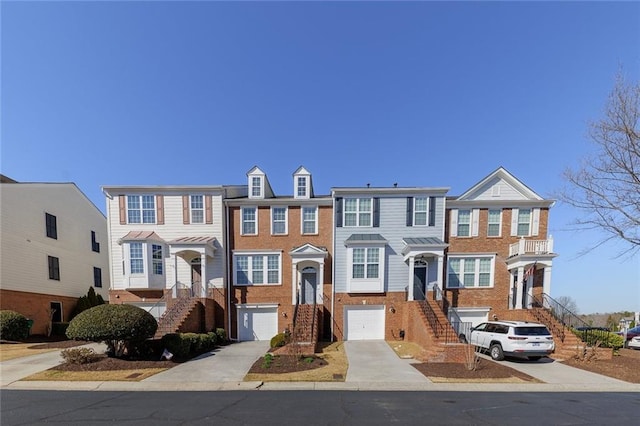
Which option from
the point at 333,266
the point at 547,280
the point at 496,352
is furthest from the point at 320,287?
the point at 547,280

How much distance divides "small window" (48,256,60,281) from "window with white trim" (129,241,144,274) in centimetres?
951

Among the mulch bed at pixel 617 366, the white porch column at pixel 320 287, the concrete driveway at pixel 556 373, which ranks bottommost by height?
the concrete driveway at pixel 556 373

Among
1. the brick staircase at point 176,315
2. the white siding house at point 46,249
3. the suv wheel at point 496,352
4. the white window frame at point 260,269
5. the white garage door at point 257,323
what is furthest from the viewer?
the white siding house at point 46,249

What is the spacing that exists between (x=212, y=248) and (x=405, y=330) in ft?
39.8

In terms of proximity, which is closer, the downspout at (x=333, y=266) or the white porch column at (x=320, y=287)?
the downspout at (x=333, y=266)

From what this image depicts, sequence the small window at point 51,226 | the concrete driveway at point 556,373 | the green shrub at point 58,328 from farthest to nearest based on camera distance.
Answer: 1. the small window at point 51,226
2. the green shrub at point 58,328
3. the concrete driveway at point 556,373

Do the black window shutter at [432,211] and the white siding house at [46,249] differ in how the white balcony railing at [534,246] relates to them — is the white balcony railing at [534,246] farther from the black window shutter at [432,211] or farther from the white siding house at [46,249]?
the white siding house at [46,249]

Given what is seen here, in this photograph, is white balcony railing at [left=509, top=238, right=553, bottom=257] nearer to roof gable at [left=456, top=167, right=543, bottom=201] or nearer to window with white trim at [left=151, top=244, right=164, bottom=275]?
roof gable at [left=456, top=167, right=543, bottom=201]

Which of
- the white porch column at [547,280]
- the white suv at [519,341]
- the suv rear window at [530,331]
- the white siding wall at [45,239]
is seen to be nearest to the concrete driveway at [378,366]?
the white suv at [519,341]

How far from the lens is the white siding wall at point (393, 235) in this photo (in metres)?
15.9

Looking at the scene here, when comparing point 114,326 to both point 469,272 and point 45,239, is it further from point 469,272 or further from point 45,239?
point 469,272

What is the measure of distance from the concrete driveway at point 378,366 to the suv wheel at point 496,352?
399 centimetres

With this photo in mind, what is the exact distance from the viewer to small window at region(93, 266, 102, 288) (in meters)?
23.6
